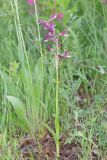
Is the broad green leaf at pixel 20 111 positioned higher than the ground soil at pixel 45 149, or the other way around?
the broad green leaf at pixel 20 111

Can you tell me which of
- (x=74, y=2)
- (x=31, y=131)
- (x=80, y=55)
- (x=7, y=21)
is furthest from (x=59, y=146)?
(x=74, y=2)

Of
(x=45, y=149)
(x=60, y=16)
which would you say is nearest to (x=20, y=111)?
(x=45, y=149)

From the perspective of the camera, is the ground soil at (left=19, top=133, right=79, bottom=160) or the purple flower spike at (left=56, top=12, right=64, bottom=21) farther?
the purple flower spike at (left=56, top=12, right=64, bottom=21)

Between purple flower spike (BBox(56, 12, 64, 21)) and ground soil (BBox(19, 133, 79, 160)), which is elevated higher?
purple flower spike (BBox(56, 12, 64, 21))

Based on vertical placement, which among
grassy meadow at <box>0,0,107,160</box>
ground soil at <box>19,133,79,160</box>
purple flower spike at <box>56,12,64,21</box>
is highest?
purple flower spike at <box>56,12,64,21</box>

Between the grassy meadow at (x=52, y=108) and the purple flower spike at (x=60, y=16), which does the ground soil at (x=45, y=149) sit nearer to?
the grassy meadow at (x=52, y=108)

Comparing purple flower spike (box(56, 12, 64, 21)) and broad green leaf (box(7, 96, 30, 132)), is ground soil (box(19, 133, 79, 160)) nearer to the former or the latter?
broad green leaf (box(7, 96, 30, 132))

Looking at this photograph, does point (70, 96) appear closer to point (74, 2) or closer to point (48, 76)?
point (48, 76)

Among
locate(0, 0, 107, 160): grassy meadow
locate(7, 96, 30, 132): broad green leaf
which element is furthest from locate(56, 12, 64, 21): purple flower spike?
locate(7, 96, 30, 132): broad green leaf

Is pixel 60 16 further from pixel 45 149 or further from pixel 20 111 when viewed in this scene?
pixel 45 149

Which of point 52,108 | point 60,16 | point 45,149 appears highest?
point 60,16

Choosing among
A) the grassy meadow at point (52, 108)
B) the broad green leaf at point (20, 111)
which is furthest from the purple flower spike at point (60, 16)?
the broad green leaf at point (20, 111)

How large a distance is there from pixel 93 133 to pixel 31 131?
315mm

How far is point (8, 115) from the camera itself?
2131mm
